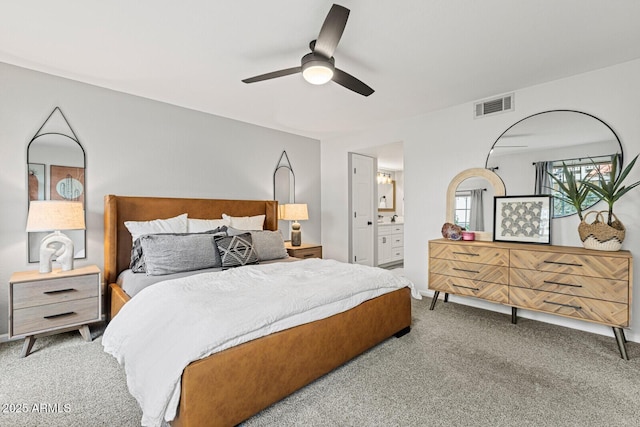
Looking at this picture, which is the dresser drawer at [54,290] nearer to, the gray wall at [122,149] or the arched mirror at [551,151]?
the gray wall at [122,149]

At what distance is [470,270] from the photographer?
3.21 metres

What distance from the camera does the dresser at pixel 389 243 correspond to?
618 cm

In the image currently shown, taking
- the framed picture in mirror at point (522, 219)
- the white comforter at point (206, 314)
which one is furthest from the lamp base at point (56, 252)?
the framed picture in mirror at point (522, 219)

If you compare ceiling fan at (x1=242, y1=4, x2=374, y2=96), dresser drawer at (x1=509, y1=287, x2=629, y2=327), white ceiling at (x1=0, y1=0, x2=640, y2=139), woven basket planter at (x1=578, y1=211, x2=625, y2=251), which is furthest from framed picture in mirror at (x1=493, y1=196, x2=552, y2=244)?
ceiling fan at (x1=242, y1=4, x2=374, y2=96)

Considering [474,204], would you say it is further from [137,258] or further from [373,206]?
[137,258]

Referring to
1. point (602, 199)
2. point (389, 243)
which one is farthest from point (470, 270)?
point (389, 243)

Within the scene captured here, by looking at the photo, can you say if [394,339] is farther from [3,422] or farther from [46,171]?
[46,171]

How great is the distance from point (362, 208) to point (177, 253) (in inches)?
137

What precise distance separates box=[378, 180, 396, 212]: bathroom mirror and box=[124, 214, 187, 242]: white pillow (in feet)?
16.5

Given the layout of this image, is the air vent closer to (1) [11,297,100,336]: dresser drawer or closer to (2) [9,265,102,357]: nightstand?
(2) [9,265,102,357]: nightstand

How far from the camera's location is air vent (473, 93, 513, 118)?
338cm

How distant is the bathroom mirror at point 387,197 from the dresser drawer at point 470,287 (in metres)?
4.05

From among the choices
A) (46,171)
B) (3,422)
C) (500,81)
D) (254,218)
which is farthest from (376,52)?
(3,422)

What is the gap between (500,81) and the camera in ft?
10.2
